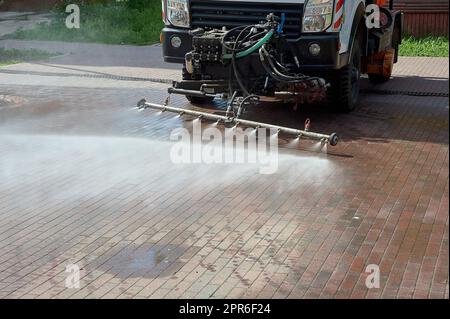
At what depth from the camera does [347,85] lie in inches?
447

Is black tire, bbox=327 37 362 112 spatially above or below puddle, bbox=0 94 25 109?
above

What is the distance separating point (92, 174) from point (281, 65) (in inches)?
123

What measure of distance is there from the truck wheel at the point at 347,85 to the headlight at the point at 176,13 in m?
2.26

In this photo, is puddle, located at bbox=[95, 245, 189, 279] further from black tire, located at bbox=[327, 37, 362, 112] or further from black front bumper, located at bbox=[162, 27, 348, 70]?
black tire, located at bbox=[327, 37, 362, 112]

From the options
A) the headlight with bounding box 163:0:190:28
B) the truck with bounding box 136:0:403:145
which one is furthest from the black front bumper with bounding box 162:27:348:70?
the headlight with bounding box 163:0:190:28

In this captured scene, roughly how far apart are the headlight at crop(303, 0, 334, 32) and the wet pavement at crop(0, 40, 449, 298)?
54.8 inches

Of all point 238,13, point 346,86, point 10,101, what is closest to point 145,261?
point 238,13

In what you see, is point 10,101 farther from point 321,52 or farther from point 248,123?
point 321,52

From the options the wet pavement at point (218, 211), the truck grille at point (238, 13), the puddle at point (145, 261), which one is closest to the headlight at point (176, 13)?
the truck grille at point (238, 13)

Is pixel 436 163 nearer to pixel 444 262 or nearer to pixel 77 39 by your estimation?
pixel 444 262

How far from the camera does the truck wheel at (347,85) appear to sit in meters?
11.3

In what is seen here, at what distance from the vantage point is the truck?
1032 cm
